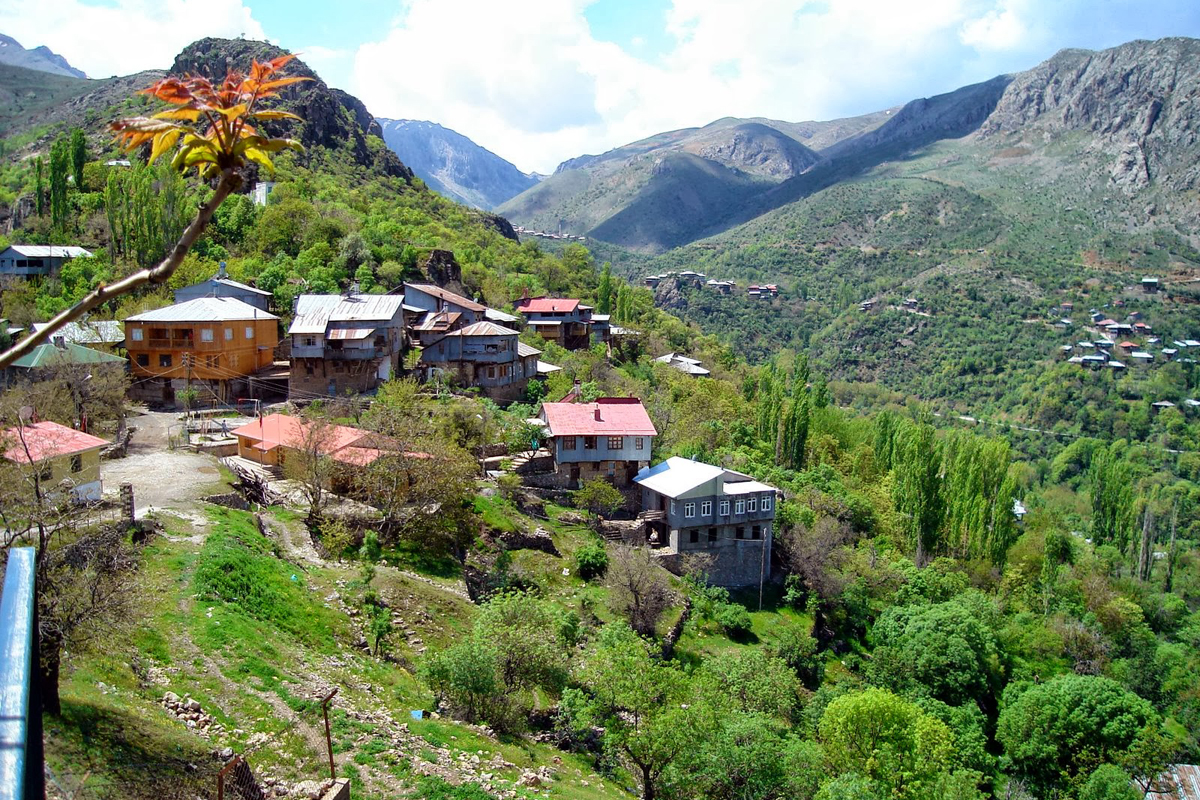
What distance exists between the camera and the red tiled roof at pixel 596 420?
3616 centimetres

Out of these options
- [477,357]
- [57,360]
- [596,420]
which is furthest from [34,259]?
[596,420]

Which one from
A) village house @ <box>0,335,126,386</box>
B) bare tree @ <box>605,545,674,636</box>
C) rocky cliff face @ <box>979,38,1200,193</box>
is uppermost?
rocky cliff face @ <box>979,38,1200,193</box>

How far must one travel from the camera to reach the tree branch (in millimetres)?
3551

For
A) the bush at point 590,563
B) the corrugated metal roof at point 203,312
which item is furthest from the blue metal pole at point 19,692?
the corrugated metal roof at point 203,312

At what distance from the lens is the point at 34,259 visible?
2018 inches

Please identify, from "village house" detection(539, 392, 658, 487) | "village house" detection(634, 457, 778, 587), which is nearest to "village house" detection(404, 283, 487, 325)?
"village house" detection(539, 392, 658, 487)

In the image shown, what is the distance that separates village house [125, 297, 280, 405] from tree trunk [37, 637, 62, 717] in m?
30.9

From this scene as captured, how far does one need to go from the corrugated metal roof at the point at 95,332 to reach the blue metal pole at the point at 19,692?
4134 centimetres

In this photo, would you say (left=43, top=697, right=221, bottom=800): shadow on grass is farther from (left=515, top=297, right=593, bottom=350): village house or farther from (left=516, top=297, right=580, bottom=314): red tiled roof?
(left=516, top=297, right=580, bottom=314): red tiled roof

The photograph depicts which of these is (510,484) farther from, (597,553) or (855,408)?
(855,408)

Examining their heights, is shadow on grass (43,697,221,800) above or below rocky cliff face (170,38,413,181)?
below

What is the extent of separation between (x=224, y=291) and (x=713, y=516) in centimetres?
3017

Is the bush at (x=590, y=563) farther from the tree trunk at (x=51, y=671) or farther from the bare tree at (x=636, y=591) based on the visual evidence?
the tree trunk at (x=51, y=671)

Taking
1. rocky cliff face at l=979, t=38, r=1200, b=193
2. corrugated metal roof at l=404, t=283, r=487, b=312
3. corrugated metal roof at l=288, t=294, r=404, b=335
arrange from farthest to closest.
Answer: rocky cliff face at l=979, t=38, r=1200, b=193 < corrugated metal roof at l=404, t=283, r=487, b=312 < corrugated metal roof at l=288, t=294, r=404, b=335
